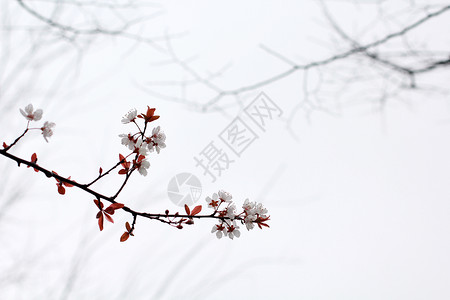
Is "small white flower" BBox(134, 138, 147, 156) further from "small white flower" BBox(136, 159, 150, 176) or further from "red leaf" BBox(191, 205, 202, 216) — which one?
"red leaf" BBox(191, 205, 202, 216)

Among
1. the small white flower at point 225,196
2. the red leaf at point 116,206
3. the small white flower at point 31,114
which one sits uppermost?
the small white flower at point 225,196

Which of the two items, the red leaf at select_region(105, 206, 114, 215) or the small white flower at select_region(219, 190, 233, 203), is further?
the small white flower at select_region(219, 190, 233, 203)

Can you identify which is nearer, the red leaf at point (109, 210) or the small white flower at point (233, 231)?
the red leaf at point (109, 210)

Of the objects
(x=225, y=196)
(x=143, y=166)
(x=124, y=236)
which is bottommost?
(x=124, y=236)

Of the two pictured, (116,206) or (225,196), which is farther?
(225,196)

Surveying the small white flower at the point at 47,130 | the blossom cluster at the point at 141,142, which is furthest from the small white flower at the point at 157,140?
the small white flower at the point at 47,130

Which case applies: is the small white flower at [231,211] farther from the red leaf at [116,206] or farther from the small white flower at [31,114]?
the small white flower at [31,114]

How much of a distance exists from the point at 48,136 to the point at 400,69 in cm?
257

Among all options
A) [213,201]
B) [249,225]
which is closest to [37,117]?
[213,201]

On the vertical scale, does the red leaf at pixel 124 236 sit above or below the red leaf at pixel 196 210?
below

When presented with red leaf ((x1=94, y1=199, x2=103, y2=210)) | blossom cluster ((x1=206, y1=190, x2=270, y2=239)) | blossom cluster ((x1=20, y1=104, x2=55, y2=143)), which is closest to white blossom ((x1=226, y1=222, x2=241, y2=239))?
blossom cluster ((x1=206, y1=190, x2=270, y2=239))

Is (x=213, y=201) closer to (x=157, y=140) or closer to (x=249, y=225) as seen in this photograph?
(x=249, y=225)

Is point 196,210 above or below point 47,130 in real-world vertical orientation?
above

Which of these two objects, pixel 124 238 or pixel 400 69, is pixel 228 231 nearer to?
pixel 124 238
